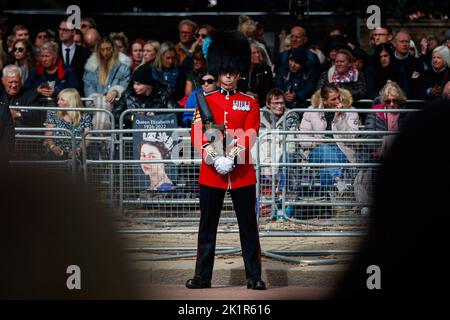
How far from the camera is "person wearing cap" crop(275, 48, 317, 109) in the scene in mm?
11508

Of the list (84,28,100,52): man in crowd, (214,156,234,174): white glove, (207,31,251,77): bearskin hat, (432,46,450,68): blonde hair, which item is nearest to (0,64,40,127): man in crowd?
(84,28,100,52): man in crowd

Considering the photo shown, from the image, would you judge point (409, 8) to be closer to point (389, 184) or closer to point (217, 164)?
point (217, 164)

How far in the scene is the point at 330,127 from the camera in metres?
9.57

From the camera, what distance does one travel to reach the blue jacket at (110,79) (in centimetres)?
Answer: 1165

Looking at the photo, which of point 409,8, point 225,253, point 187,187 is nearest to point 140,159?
point 187,187

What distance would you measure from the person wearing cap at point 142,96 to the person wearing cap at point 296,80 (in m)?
1.43

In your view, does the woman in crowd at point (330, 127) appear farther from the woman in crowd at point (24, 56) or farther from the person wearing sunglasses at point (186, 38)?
the woman in crowd at point (24, 56)

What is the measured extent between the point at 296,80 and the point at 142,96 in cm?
195

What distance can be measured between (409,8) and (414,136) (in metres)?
14.6

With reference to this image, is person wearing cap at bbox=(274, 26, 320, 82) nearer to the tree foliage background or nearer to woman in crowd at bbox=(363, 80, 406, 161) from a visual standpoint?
woman in crowd at bbox=(363, 80, 406, 161)

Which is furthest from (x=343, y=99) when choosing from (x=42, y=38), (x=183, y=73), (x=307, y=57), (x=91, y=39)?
(x=42, y=38)

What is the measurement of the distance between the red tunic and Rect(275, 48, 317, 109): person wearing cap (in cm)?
407

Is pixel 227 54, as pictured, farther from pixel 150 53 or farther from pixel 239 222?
pixel 150 53

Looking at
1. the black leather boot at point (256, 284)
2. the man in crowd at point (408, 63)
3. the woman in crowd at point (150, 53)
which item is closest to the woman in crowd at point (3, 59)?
the woman in crowd at point (150, 53)
